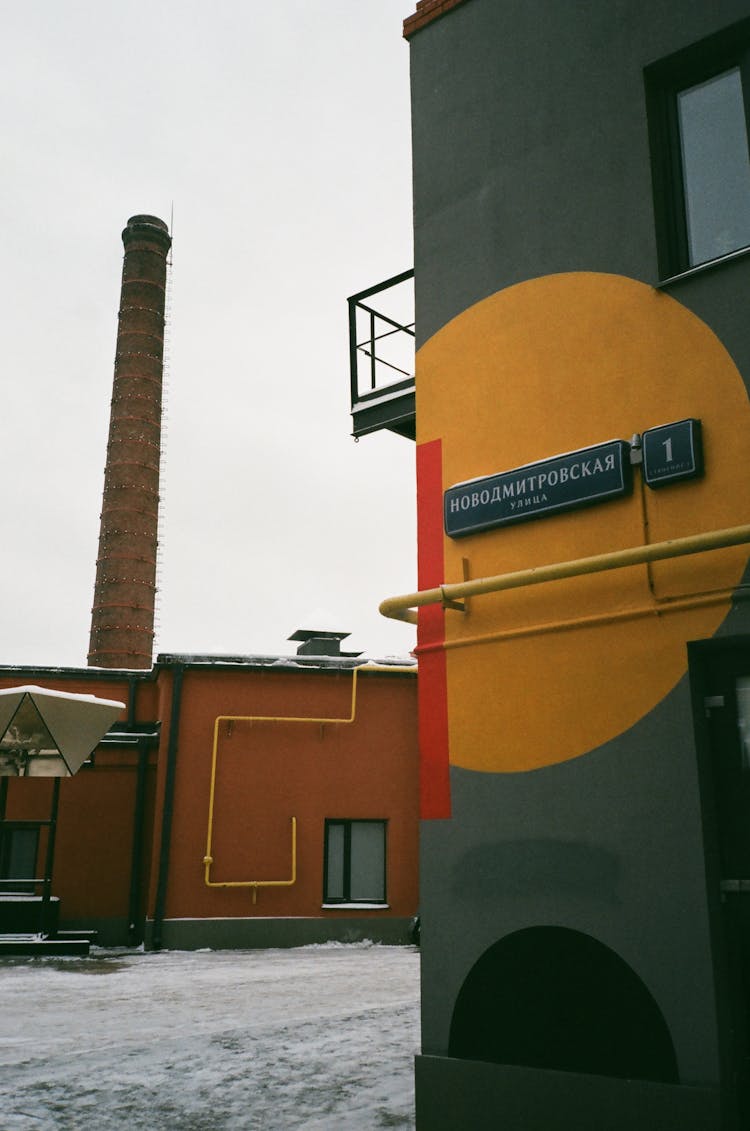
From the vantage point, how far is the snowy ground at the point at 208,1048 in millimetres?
5301

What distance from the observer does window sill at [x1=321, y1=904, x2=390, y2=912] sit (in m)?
14.9

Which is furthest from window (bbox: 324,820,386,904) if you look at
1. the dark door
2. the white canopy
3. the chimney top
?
the chimney top

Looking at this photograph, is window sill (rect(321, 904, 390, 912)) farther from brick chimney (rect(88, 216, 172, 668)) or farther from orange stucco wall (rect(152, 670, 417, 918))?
brick chimney (rect(88, 216, 172, 668))

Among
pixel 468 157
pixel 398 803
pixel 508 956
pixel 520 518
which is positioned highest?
pixel 468 157

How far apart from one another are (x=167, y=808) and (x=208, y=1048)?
805cm

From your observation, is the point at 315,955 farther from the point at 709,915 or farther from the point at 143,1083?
the point at 709,915

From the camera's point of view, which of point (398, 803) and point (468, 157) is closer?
point (468, 157)

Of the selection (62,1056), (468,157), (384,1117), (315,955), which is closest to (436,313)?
(468,157)

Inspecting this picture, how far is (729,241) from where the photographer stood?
491 centimetres

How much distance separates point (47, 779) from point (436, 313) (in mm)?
12461

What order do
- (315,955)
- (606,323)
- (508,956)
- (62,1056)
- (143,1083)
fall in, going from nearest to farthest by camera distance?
1. (508,956)
2. (606,323)
3. (143,1083)
4. (62,1056)
5. (315,955)

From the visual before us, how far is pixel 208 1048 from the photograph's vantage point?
6906mm

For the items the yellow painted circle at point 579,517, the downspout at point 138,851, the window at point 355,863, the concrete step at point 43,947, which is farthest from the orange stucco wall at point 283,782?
the yellow painted circle at point 579,517

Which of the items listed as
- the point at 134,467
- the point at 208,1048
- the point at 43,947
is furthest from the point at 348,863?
the point at 134,467
